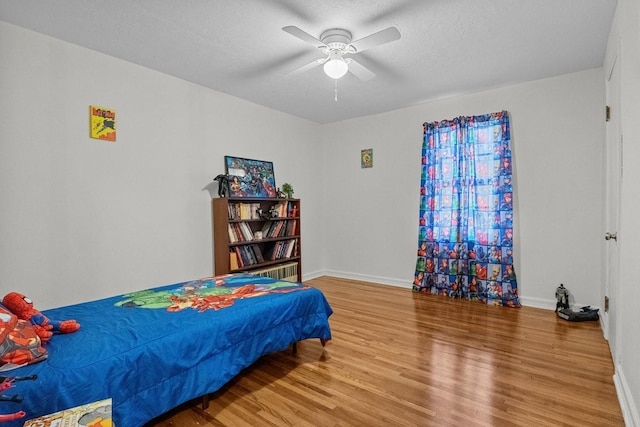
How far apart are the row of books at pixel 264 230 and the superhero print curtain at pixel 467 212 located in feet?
5.82

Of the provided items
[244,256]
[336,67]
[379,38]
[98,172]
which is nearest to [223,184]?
[244,256]

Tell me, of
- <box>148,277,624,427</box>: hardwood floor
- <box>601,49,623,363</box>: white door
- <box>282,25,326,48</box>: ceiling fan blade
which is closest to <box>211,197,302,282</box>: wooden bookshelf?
<box>148,277,624,427</box>: hardwood floor

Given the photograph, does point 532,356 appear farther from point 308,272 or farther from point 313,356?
point 308,272

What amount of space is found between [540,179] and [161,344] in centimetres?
397

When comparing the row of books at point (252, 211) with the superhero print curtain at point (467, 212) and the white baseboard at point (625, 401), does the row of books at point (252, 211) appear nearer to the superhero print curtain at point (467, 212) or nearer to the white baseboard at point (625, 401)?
the superhero print curtain at point (467, 212)

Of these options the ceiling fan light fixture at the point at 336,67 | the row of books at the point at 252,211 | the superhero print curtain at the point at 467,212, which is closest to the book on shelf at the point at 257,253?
the row of books at the point at 252,211

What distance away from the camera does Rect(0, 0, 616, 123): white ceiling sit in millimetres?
2287

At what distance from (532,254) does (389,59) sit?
2668 mm

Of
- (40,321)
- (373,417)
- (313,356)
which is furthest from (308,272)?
(40,321)

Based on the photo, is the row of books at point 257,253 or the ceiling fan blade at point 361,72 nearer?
the ceiling fan blade at point 361,72

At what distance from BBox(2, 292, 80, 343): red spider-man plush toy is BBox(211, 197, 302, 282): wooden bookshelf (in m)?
2.02

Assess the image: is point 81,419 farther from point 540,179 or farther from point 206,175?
point 540,179

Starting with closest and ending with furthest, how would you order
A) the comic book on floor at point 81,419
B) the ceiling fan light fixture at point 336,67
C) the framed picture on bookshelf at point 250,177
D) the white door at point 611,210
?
the comic book on floor at point 81,419, the white door at point 611,210, the ceiling fan light fixture at point 336,67, the framed picture on bookshelf at point 250,177

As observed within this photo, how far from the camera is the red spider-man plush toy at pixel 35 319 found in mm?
1645
